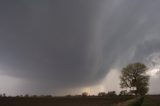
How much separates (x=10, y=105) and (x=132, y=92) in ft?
214

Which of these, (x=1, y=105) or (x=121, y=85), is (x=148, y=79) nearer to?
(x=121, y=85)

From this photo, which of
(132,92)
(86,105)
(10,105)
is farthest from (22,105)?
(132,92)

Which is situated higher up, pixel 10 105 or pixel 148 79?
pixel 148 79

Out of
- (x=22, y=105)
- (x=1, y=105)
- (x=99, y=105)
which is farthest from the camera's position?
(x=99, y=105)

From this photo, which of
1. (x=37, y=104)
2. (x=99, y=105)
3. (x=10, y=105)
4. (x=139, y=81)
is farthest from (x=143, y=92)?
(x=10, y=105)

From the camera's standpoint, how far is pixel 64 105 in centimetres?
6988

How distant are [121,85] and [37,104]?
2289 inches

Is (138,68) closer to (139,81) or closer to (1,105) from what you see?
(139,81)

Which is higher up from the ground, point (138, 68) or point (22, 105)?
point (138, 68)

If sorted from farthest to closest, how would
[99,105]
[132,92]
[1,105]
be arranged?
[132,92]
[99,105]
[1,105]

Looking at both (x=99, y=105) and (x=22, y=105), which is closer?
(x=22, y=105)

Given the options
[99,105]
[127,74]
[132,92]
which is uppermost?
[127,74]

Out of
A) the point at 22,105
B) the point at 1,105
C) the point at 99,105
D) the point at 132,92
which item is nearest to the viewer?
the point at 1,105

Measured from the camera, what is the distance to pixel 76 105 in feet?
229
